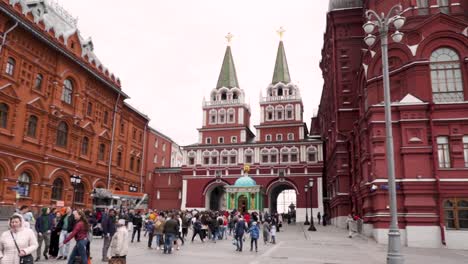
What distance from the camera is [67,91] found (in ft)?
119

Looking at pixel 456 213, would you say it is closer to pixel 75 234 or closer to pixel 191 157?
pixel 75 234

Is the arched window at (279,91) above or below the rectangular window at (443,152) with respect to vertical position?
above

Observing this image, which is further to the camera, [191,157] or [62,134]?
[191,157]

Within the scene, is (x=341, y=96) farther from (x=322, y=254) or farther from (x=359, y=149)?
(x=322, y=254)

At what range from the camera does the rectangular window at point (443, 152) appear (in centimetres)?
2192

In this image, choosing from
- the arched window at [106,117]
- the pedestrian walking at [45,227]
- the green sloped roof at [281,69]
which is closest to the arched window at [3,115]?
the arched window at [106,117]

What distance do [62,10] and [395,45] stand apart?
3574cm

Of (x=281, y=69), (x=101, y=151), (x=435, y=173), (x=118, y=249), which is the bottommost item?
(x=118, y=249)

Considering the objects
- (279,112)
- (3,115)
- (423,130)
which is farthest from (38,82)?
(279,112)

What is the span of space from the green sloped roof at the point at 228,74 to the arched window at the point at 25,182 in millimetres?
Answer: 40416

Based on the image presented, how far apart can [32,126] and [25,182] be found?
465 cm

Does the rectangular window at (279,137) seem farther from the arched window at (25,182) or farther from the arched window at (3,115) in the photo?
the arched window at (3,115)

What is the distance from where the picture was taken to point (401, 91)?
24.0m

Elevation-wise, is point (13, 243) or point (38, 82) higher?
point (38, 82)
